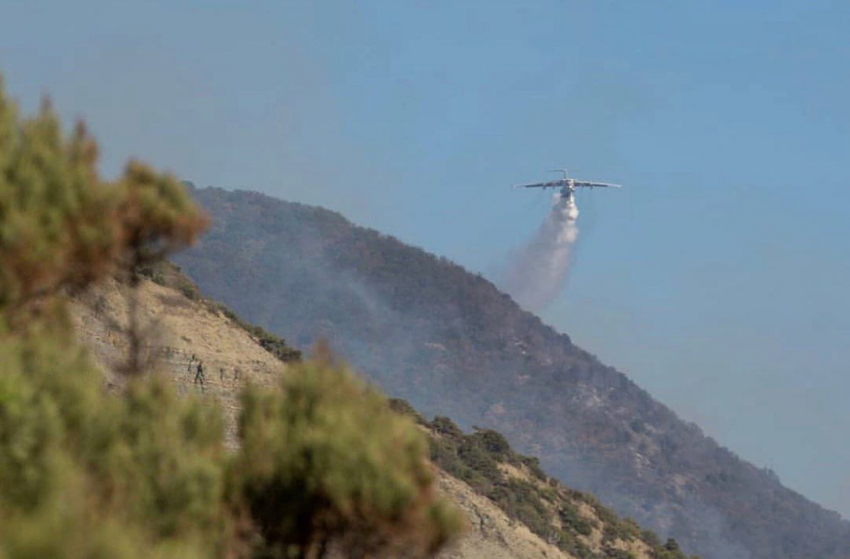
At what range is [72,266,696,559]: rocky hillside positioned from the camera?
52188mm

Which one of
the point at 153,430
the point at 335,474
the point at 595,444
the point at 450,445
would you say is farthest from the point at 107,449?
the point at 595,444

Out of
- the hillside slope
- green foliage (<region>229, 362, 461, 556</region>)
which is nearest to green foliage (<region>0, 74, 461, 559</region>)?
green foliage (<region>229, 362, 461, 556</region>)

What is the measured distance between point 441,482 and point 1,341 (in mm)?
44902

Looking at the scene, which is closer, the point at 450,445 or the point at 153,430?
the point at 153,430

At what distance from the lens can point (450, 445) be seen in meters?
74.8

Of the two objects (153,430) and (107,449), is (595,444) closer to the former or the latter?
(153,430)

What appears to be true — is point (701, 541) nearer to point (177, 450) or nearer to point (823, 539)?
point (823, 539)

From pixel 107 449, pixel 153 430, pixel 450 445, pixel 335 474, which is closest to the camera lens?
pixel 107 449

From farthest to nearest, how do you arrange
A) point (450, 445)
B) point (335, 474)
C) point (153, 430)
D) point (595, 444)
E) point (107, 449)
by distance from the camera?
point (595, 444)
point (450, 445)
point (153, 430)
point (335, 474)
point (107, 449)

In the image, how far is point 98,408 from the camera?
18531 millimetres

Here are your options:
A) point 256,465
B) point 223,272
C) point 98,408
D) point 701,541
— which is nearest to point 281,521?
point 256,465

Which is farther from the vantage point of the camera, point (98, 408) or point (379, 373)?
point (379, 373)

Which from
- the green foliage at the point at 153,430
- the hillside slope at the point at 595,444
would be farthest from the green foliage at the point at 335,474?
the hillside slope at the point at 595,444

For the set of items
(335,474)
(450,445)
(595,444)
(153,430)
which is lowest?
(153,430)
